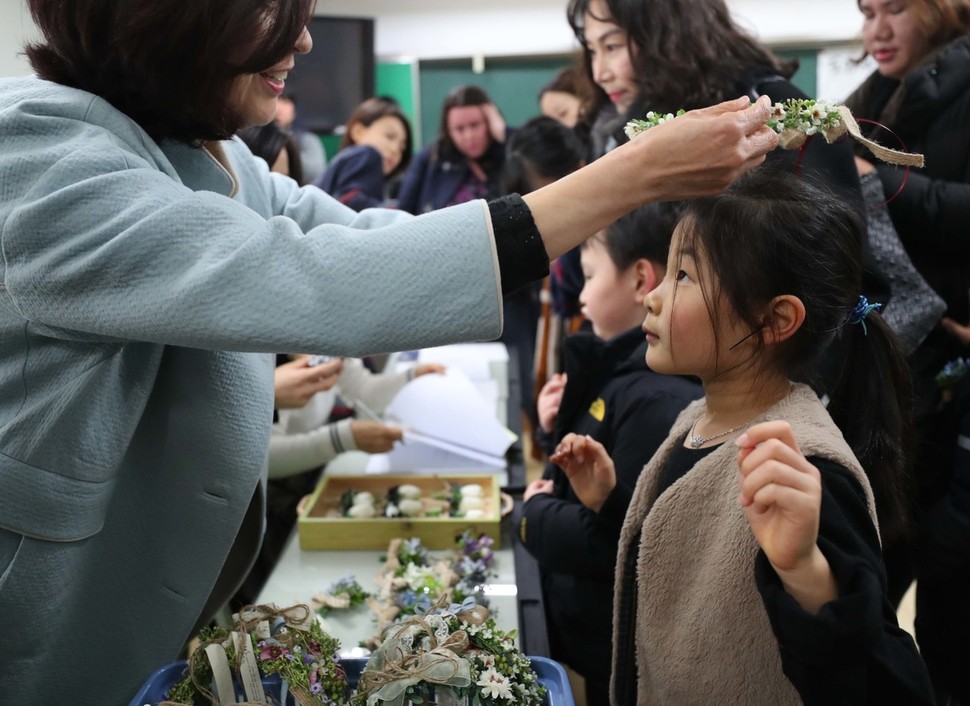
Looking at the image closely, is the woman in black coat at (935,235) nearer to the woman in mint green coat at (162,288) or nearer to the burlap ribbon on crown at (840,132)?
the burlap ribbon on crown at (840,132)

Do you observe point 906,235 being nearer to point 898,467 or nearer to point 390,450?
point 898,467

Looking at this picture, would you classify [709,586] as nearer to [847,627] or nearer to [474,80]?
[847,627]

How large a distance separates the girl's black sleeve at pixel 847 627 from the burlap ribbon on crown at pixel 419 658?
333mm

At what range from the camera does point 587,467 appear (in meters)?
1.31

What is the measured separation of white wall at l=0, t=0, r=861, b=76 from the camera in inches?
239

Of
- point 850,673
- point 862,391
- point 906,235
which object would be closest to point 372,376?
point 906,235

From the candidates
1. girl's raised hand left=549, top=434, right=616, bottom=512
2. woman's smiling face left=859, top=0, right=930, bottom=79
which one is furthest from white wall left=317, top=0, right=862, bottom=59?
girl's raised hand left=549, top=434, right=616, bottom=512

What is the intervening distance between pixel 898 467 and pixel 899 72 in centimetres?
139

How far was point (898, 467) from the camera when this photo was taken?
1.12 meters

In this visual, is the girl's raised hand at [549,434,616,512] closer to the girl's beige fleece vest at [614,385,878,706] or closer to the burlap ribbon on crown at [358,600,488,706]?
the girl's beige fleece vest at [614,385,878,706]

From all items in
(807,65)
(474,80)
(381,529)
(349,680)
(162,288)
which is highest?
(162,288)

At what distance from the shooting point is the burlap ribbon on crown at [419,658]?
91 cm

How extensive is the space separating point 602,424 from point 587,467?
0.75 ft

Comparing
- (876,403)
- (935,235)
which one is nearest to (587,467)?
(876,403)
